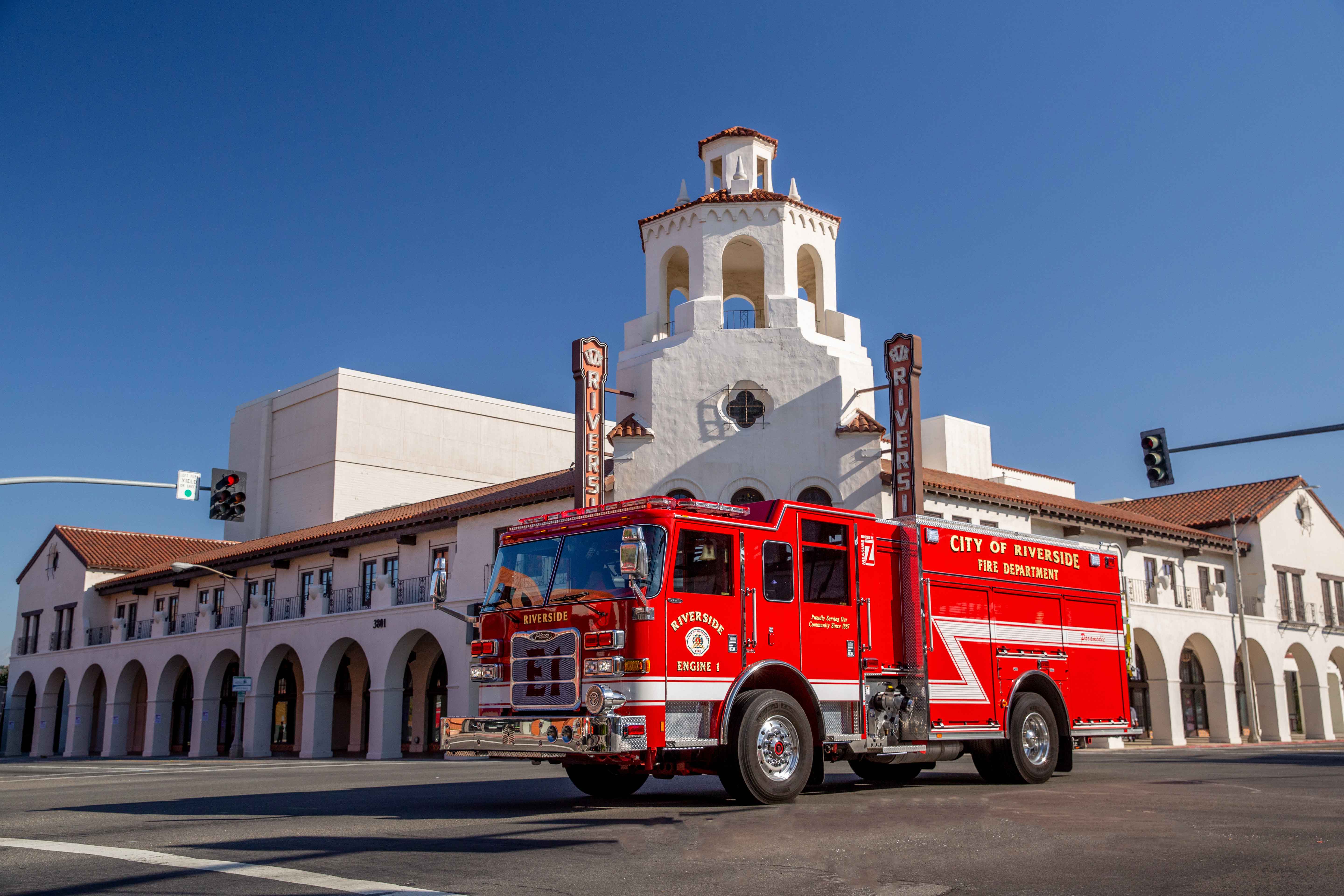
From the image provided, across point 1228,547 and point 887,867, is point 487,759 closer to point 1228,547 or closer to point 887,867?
point 887,867

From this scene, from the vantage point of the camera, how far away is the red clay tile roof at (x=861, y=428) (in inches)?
1144

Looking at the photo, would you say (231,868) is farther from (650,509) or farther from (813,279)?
(813,279)

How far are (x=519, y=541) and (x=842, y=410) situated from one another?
1826 centimetres

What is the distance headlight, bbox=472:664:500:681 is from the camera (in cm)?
1202

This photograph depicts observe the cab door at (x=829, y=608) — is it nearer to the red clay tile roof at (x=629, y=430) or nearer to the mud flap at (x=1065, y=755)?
the mud flap at (x=1065, y=755)

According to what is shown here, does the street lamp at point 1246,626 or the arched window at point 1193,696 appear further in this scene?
the arched window at point 1193,696

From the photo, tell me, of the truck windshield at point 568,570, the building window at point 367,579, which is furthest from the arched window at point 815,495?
the truck windshield at point 568,570

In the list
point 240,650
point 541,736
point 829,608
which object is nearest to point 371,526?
point 240,650

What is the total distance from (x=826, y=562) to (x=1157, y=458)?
10.5 meters

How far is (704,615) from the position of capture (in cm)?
1126

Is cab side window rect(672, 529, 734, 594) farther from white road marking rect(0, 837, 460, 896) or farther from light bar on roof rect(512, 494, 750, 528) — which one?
white road marking rect(0, 837, 460, 896)

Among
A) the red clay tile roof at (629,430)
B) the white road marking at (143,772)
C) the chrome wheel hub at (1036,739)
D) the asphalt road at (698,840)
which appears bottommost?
the white road marking at (143,772)

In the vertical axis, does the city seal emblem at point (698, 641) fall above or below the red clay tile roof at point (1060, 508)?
below

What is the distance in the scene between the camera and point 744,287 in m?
34.1
